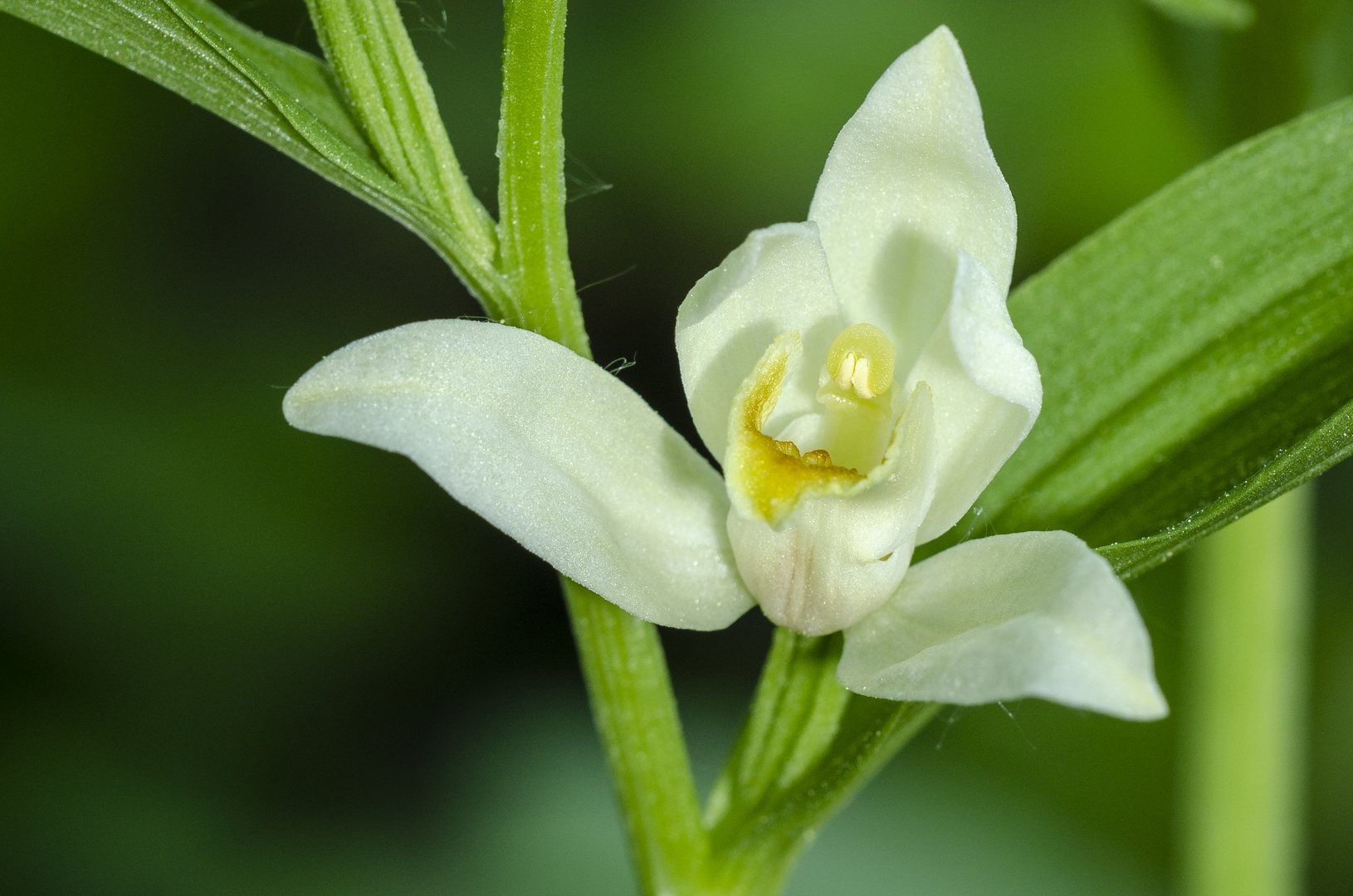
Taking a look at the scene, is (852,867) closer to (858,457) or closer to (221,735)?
(221,735)

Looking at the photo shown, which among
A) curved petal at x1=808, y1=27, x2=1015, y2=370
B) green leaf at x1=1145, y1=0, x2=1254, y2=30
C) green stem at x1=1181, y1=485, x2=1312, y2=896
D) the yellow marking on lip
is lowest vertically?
green stem at x1=1181, y1=485, x2=1312, y2=896

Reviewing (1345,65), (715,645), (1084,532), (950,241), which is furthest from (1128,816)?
(950,241)

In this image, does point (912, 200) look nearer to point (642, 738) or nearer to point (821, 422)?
point (821, 422)

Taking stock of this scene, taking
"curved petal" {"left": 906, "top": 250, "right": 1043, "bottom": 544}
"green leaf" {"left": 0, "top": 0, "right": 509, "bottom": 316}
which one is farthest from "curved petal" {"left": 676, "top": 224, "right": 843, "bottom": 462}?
"green leaf" {"left": 0, "top": 0, "right": 509, "bottom": 316}

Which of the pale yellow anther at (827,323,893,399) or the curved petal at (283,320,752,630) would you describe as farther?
the pale yellow anther at (827,323,893,399)

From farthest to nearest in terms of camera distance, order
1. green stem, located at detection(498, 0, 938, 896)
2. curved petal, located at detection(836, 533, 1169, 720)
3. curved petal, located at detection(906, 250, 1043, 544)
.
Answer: green stem, located at detection(498, 0, 938, 896), curved petal, located at detection(906, 250, 1043, 544), curved petal, located at detection(836, 533, 1169, 720)

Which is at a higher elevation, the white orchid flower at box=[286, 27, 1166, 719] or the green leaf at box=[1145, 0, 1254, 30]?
the white orchid flower at box=[286, 27, 1166, 719]

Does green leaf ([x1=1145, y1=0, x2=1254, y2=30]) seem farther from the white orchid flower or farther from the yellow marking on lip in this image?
the yellow marking on lip
